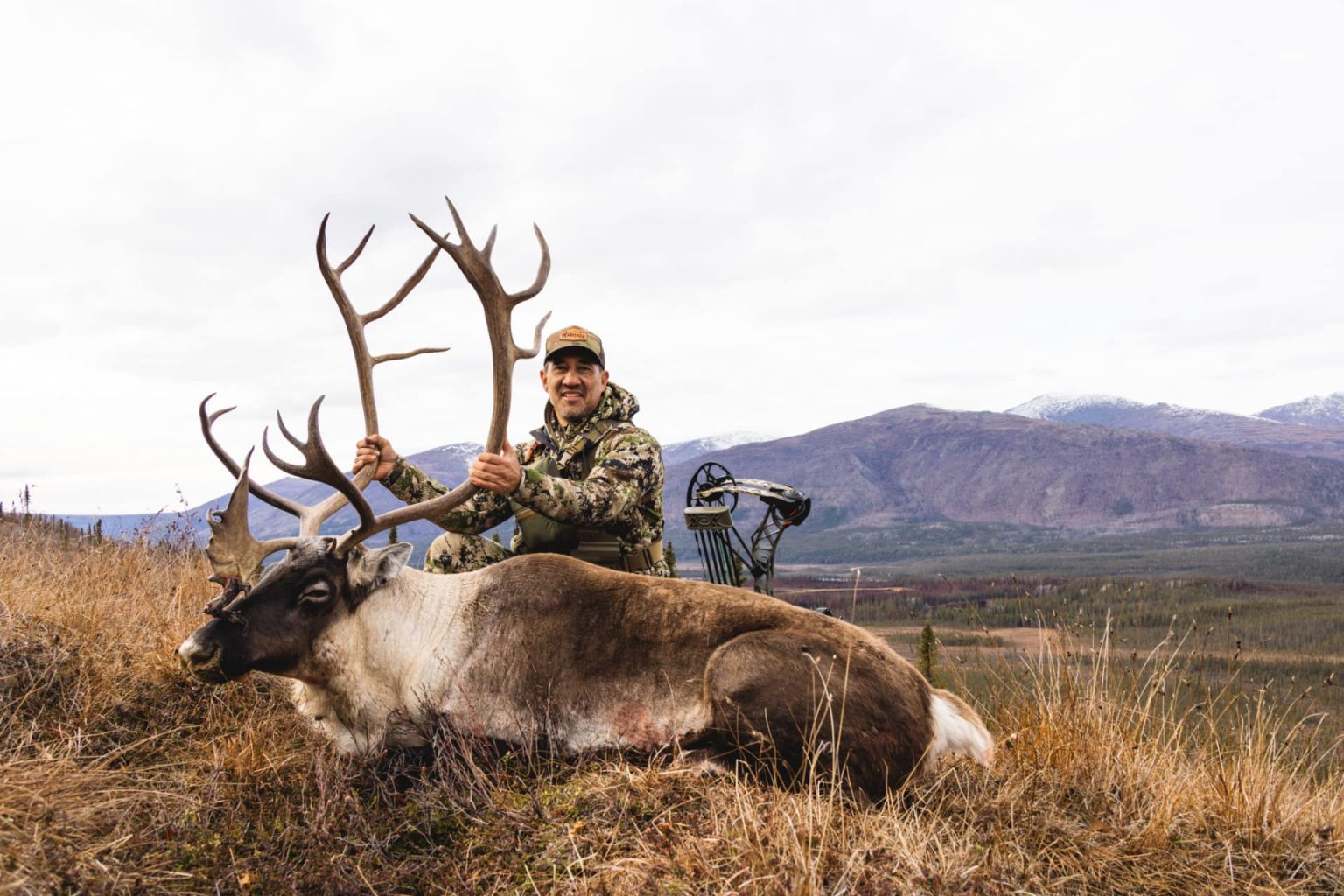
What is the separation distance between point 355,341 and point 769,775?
3657mm

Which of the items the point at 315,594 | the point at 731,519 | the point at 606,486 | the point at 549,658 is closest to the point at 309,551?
the point at 315,594

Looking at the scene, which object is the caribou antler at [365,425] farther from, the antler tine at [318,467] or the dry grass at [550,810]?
the dry grass at [550,810]

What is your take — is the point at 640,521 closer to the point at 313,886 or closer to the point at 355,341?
the point at 355,341

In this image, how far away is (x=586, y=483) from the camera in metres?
5.25

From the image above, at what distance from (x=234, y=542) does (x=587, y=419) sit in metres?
2.45

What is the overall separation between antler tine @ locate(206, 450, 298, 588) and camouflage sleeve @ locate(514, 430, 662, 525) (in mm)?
1344

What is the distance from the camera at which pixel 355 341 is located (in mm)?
5477

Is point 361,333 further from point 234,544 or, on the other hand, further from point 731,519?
point 731,519

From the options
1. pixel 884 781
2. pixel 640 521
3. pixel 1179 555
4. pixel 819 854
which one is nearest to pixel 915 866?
pixel 819 854

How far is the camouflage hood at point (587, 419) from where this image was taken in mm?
6143

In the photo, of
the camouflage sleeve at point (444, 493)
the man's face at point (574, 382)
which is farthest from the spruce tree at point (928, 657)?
the camouflage sleeve at point (444, 493)

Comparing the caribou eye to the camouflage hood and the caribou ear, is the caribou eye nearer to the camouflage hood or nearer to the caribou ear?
the caribou ear

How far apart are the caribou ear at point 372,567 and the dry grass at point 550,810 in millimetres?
886

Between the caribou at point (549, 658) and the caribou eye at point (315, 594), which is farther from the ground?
the caribou eye at point (315, 594)
